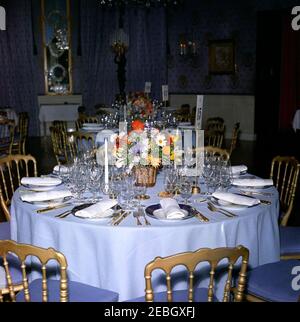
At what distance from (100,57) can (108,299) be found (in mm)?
10104

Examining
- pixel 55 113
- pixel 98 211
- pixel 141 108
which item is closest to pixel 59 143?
pixel 141 108

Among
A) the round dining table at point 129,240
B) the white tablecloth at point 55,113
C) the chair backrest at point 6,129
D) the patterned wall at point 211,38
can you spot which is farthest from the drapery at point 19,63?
the round dining table at point 129,240

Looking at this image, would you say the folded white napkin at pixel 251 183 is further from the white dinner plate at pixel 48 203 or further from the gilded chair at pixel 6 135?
the gilded chair at pixel 6 135

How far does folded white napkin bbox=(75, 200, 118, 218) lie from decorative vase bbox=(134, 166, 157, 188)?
0.41 m

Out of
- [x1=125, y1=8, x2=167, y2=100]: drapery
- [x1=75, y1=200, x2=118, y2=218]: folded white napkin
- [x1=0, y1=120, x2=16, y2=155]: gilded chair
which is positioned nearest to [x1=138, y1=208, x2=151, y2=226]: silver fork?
[x1=75, y1=200, x2=118, y2=218]: folded white napkin

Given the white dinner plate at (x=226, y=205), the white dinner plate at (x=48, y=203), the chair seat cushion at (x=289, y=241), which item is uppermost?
the white dinner plate at (x=48, y=203)

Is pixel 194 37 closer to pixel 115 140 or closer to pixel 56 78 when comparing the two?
pixel 56 78

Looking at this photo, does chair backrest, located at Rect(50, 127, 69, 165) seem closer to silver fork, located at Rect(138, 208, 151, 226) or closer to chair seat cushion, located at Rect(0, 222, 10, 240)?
chair seat cushion, located at Rect(0, 222, 10, 240)

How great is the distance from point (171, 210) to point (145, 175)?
60 centimetres

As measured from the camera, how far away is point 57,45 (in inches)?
448

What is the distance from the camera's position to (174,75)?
37.9 feet

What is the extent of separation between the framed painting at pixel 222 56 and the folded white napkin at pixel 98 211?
856cm

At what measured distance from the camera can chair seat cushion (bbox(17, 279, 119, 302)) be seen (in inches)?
89.5

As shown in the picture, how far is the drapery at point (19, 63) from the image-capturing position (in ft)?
36.6
